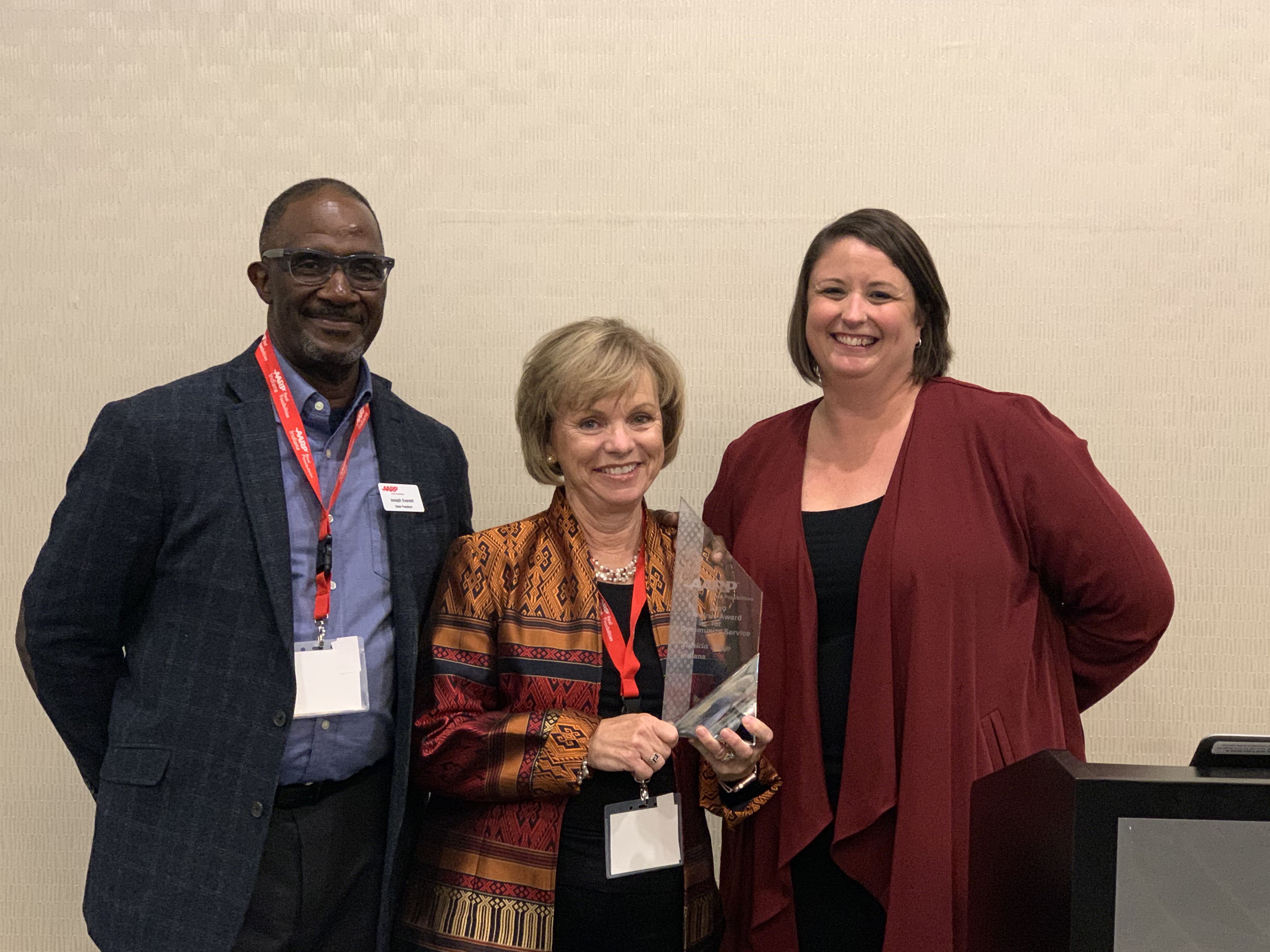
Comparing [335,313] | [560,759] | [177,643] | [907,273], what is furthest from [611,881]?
[907,273]

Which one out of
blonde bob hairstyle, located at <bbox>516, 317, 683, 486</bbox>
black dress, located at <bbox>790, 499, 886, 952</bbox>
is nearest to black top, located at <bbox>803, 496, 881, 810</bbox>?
black dress, located at <bbox>790, 499, 886, 952</bbox>

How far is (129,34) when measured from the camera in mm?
2615

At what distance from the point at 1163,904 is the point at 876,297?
4.07 feet

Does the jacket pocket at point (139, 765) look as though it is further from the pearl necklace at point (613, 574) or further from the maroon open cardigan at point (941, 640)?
the maroon open cardigan at point (941, 640)

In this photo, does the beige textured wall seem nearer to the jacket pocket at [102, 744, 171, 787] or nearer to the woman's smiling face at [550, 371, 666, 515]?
the woman's smiling face at [550, 371, 666, 515]

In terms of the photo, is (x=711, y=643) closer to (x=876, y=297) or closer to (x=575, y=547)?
(x=575, y=547)

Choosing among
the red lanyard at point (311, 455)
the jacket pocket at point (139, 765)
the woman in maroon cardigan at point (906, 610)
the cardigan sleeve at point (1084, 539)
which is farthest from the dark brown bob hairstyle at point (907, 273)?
the jacket pocket at point (139, 765)

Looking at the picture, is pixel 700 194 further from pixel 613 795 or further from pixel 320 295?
pixel 613 795

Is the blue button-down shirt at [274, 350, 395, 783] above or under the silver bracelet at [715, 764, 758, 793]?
above

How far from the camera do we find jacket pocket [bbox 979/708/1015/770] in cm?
190

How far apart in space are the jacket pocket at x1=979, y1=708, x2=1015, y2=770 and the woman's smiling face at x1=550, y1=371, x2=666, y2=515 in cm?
74

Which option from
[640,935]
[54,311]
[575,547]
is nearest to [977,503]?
[575,547]

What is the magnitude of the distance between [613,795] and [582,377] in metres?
0.72

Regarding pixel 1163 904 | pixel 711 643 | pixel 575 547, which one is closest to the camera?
pixel 1163 904
